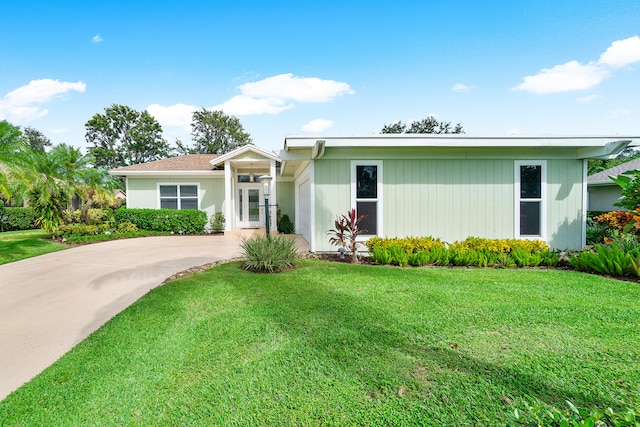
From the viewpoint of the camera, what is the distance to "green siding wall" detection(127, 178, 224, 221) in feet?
46.2

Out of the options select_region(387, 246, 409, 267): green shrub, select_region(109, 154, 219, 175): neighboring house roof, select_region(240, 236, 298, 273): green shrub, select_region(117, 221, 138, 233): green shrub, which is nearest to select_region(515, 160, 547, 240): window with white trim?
select_region(387, 246, 409, 267): green shrub

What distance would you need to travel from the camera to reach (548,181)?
7852 millimetres

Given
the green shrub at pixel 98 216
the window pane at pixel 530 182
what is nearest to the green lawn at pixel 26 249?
the green shrub at pixel 98 216

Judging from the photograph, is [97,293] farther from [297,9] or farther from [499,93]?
[499,93]

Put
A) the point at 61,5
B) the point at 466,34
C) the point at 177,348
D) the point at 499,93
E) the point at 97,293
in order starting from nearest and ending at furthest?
the point at 177,348
the point at 97,293
the point at 61,5
the point at 466,34
the point at 499,93

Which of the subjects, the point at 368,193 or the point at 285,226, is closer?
the point at 368,193

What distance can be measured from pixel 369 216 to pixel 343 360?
17.9 ft

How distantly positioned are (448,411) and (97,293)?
5607mm

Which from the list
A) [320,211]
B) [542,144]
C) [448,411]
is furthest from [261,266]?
[542,144]

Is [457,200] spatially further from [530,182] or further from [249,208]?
[249,208]

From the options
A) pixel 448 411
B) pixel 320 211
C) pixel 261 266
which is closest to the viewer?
pixel 448 411

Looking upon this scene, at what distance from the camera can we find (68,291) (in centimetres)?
527

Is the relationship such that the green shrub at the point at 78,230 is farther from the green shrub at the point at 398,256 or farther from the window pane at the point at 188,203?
the green shrub at the point at 398,256

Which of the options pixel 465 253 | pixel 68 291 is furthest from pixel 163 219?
pixel 465 253
